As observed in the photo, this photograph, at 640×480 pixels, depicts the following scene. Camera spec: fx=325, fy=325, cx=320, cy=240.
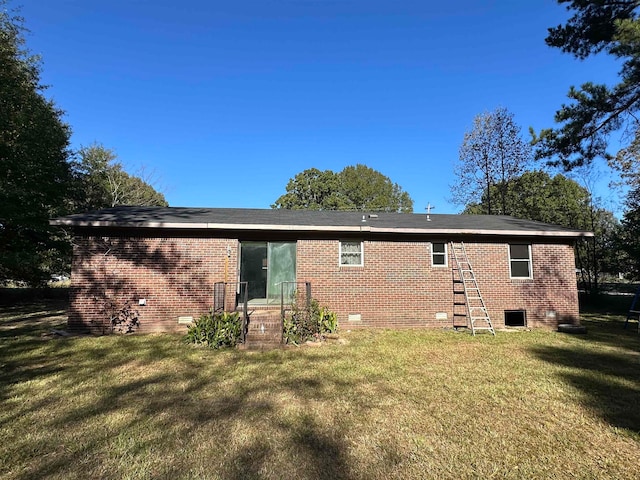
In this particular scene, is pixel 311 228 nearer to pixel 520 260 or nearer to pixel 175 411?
pixel 175 411

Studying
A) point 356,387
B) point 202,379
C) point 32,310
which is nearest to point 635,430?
point 356,387

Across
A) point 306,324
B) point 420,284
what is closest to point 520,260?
point 420,284

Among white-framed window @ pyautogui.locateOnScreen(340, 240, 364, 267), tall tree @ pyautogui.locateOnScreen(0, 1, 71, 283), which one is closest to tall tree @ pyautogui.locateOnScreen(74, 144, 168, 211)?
tall tree @ pyautogui.locateOnScreen(0, 1, 71, 283)

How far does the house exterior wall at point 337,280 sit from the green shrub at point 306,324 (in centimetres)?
125

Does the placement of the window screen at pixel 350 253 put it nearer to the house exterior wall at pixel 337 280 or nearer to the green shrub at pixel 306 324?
the house exterior wall at pixel 337 280

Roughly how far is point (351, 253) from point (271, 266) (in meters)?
2.46

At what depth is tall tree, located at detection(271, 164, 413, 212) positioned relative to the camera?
40188 mm

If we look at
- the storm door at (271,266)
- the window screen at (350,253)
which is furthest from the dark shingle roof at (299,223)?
the storm door at (271,266)

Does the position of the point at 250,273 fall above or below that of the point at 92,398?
above

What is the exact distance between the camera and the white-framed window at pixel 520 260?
10320 mm

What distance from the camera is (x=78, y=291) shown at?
8578 mm

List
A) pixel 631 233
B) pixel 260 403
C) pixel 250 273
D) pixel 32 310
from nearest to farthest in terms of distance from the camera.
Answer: pixel 260 403 < pixel 250 273 < pixel 32 310 < pixel 631 233

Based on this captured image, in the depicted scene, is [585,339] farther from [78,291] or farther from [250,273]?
[78,291]

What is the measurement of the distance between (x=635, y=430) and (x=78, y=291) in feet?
36.4
